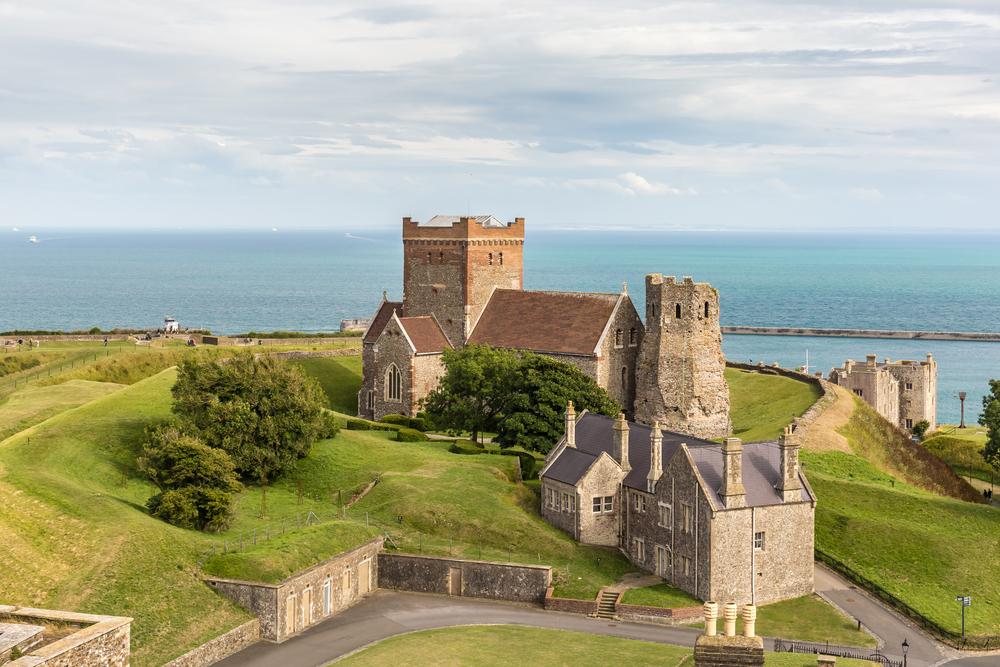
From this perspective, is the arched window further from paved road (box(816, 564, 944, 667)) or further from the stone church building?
paved road (box(816, 564, 944, 667))

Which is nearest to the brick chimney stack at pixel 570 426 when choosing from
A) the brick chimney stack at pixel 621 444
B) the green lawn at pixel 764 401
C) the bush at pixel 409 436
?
the brick chimney stack at pixel 621 444

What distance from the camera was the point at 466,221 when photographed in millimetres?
82688

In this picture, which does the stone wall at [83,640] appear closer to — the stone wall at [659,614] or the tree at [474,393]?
the stone wall at [659,614]

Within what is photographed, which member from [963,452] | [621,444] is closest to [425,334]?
[621,444]

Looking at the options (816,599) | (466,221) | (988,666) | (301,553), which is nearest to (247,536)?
(301,553)

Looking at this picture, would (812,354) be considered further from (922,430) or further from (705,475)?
(705,475)

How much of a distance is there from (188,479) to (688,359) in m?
32.6

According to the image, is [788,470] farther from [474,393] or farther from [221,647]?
[221,647]

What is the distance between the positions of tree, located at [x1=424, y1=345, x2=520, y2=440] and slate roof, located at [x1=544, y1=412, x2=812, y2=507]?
10.1 meters

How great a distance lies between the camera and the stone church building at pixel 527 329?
72125 millimetres

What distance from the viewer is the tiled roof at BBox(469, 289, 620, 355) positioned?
76.1 metres

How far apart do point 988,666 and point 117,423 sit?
44425 mm

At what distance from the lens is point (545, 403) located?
64.5 meters

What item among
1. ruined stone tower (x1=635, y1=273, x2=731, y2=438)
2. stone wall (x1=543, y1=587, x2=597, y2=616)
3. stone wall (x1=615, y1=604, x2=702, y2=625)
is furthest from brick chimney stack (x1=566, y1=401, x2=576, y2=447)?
ruined stone tower (x1=635, y1=273, x2=731, y2=438)
